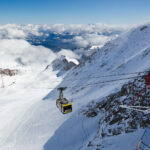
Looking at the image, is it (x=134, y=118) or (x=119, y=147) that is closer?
(x=119, y=147)

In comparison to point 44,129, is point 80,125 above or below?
above

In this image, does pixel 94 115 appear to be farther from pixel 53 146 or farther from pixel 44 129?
pixel 44 129

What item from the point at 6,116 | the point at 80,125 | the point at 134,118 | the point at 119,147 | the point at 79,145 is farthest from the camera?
the point at 6,116

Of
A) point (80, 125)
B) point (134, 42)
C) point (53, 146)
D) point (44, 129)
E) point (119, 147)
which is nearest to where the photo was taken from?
point (119, 147)

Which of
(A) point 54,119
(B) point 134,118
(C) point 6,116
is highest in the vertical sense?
(B) point 134,118

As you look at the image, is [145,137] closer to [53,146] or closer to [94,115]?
[94,115]

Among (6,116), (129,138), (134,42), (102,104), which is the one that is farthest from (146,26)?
(6,116)

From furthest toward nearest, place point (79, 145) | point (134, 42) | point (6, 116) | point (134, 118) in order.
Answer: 1. point (134, 42)
2. point (6, 116)
3. point (79, 145)
4. point (134, 118)

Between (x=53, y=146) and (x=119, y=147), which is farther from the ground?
(x=119, y=147)

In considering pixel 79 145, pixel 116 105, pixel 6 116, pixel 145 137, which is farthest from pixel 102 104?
pixel 6 116
